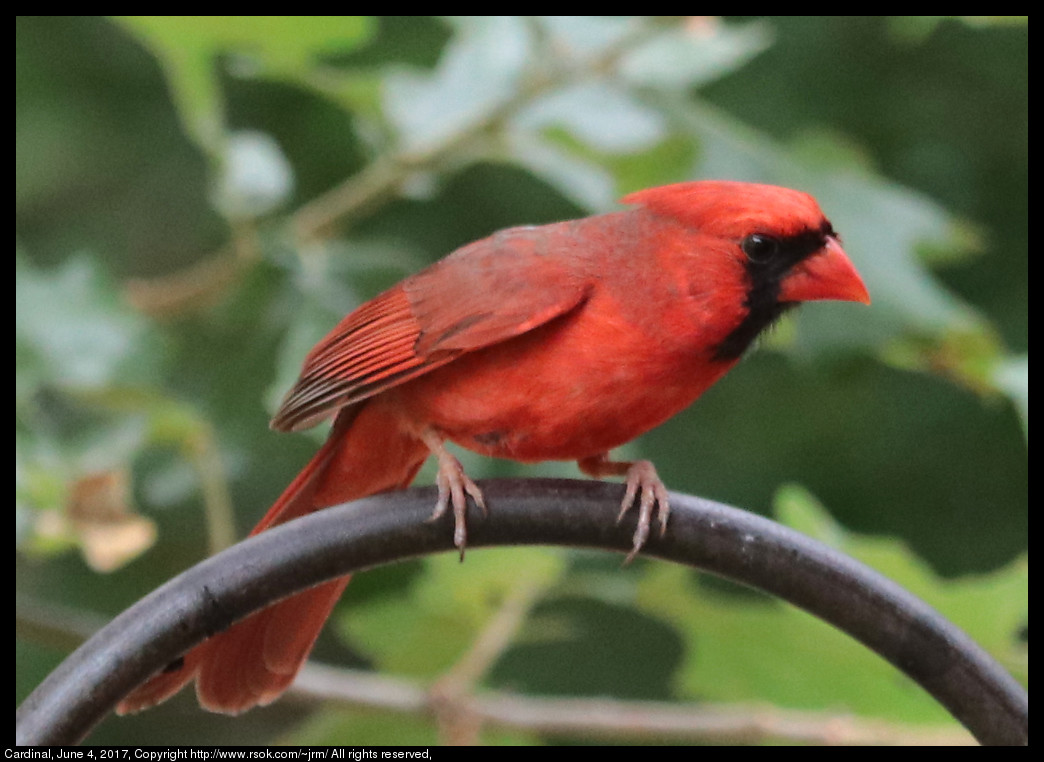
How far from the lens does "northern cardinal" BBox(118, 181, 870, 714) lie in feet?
5.23

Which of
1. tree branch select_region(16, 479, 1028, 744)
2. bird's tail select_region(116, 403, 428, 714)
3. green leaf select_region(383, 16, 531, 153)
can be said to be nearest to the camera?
tree branch select_region(16, 479, 1028, 744)

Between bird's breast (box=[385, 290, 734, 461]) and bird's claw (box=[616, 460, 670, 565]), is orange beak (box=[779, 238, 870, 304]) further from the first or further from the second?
bird's claw (box=[616, 460, 670, 565])

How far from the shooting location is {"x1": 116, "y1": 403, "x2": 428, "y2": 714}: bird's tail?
1566mm

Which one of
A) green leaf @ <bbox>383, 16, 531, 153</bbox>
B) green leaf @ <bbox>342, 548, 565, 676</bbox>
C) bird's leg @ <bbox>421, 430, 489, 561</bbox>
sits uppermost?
bird's leg @ <bbox>421, 430, 489, 561</bbox>

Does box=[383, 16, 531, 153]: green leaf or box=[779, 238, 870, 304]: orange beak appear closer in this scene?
box=[779, 238, 870, 304]: orange beak

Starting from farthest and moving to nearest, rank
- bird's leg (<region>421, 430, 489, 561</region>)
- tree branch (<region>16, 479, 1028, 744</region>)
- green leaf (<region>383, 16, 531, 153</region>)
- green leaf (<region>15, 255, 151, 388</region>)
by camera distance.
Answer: green leaf (<region>383, 16, 531, 153</region>) → green leaf (<region>15, 255, 151, 388</region>) → bird's leg (<region>421, 430, 489, 561</region>) → tree branch (<region>16, 479, 1028, 744</region>)

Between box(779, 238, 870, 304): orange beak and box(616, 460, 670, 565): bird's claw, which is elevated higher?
box(779, 238, 870, 304): orange beak

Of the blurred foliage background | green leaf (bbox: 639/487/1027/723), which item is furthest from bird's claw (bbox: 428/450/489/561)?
green leaf (bbox: 639/487/1027/723)

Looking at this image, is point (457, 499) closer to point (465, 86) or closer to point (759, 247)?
point (759, 247)

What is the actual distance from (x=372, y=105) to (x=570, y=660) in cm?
127

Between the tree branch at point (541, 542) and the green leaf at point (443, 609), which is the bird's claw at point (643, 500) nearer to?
the tree branch at point (541, 542)

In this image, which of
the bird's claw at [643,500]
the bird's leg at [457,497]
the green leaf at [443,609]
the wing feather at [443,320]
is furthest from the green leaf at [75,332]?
the bird's claw at [643,500]

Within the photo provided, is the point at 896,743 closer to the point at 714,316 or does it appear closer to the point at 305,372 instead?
the point at 714,316

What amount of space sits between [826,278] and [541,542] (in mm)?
522
